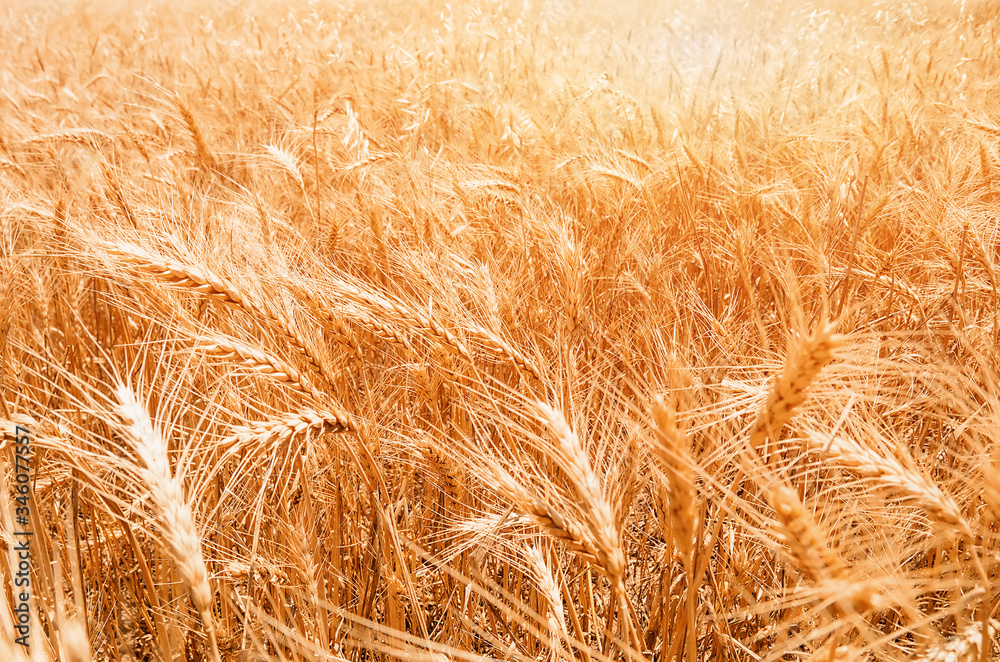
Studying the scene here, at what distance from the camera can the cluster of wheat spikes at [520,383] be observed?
31.2 inches

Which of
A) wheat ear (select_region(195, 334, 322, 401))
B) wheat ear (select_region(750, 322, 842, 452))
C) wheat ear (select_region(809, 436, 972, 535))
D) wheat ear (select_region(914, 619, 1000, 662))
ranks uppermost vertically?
wheat ear (select_region(750, 322, 842, 452))

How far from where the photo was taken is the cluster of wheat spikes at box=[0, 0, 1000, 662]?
0.79 metres

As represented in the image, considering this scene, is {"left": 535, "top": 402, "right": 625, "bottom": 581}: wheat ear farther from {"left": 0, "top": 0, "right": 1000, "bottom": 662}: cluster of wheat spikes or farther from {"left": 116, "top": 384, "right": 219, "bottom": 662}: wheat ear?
{"left": 116, "top": 384, "right": 219, "bottom": 662}: wheat ear

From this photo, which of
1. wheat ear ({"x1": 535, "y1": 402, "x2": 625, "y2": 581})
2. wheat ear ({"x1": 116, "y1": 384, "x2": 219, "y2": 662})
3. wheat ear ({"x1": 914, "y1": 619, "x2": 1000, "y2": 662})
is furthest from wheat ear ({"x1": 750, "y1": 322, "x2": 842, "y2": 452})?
wheat ear ({"x1": 116, "y1": 384, "x2": 219, "y2": 662})

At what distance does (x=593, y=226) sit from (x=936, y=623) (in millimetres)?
1375

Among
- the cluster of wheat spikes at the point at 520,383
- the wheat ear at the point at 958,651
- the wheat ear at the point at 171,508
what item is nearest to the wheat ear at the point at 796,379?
the cluster of wheat spikes at the point at 520,383

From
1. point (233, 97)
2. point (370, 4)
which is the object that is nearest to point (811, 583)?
point (233, 97)

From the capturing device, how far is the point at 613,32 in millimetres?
6090

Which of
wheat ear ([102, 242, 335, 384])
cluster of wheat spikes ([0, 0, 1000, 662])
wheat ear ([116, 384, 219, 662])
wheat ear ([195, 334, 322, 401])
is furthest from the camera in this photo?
wheat ear ([102, 242, 335, 384])

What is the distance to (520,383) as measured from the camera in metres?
1.20

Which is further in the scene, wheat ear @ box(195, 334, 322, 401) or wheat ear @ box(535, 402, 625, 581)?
wheat ear @ box(195, 334, 322, 401)

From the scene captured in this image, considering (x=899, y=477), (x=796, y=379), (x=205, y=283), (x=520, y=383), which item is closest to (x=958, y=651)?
(x=899, y=477)

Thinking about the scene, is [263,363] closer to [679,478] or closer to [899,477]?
[679,478]

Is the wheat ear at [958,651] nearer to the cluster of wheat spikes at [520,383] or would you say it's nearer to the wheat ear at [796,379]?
the cluster of wheat spikes at [520,383]
